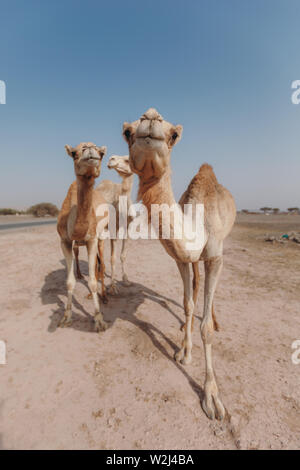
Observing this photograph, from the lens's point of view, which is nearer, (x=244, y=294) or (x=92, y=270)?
(x=92, y=270)

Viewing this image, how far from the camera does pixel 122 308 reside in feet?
13.5

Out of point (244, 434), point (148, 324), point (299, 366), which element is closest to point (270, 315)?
point (299, 366)

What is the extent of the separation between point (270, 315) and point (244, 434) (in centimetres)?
252

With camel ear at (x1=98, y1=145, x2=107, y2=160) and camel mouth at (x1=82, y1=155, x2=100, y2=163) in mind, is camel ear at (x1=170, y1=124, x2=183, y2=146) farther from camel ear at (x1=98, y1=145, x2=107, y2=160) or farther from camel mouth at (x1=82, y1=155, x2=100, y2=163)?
camel ear at (x1=98, y1=145, x2=107, y2=160)

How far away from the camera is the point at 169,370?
8.31 feet

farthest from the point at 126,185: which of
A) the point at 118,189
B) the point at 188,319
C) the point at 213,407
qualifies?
the point at 213,407

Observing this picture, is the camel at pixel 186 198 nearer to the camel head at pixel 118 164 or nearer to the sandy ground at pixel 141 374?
the sandy ground at pixel 141 374

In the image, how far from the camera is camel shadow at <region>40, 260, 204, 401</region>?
120 inches

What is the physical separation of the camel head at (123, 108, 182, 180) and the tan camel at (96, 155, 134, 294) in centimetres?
377

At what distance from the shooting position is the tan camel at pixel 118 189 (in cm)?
528

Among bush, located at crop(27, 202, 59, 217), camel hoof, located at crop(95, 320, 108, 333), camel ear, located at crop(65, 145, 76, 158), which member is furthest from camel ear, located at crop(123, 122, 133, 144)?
bush, located at crop(27, 202, 59, 217)

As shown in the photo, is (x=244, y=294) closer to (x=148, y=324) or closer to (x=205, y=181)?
(x=148, y=324)

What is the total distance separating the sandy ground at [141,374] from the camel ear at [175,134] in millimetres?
2377

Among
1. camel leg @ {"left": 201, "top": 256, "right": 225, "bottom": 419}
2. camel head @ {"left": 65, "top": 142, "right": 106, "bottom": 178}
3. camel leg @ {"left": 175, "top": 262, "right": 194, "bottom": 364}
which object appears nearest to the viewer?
camel leg @ {"left": 201, "top": 256, "right": 225, "bottom": 419}
